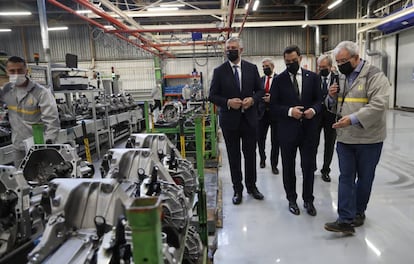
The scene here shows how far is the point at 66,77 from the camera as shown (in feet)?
18.3

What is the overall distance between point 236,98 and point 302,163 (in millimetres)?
903

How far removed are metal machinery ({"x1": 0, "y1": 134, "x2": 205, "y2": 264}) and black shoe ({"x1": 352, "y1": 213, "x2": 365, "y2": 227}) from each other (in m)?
1.44

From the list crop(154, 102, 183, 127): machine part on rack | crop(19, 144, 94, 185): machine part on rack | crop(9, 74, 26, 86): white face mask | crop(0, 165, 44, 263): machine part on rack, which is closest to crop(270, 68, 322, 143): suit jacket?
crop(19, 144, 94, 185): machine part on rack

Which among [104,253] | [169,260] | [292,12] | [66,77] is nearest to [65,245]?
[104,253]

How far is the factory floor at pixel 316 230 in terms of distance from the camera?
2240 mm

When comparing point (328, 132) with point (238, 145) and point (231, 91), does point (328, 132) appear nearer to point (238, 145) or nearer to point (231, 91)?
point (238, 145)

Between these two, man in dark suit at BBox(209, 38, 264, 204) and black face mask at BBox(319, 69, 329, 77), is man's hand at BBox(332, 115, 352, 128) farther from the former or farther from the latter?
black face mask at BBox(319, 69, 329, 77)

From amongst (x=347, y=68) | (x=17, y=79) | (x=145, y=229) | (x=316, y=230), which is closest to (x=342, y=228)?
(x=316, y=230)

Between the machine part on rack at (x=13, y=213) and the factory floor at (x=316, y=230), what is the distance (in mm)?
1333

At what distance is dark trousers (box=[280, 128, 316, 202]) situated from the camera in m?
2.83

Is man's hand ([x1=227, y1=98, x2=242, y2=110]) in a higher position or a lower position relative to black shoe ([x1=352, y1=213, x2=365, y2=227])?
higher

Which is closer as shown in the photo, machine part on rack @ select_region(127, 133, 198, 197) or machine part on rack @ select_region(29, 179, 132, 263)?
machine part on rack @ select_region(29, 179, 132, 263)

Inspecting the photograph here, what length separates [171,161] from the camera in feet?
7.90

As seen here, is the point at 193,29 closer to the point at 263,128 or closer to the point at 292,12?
the point at 263,128
